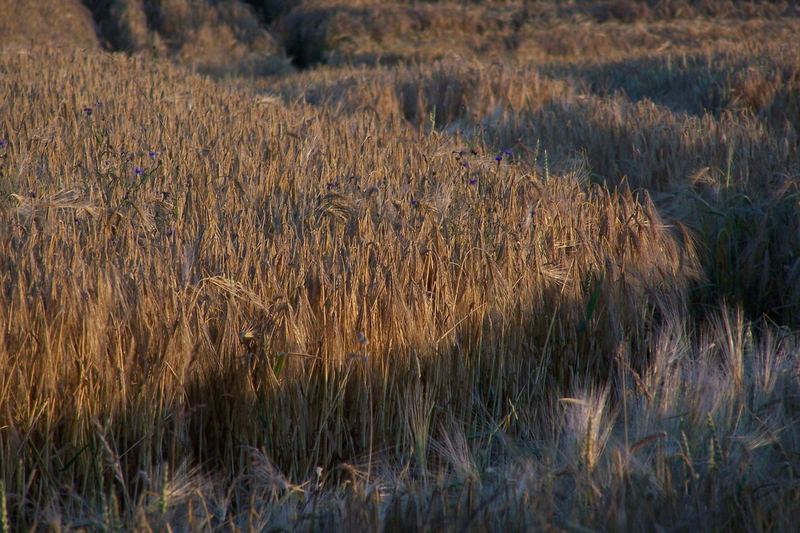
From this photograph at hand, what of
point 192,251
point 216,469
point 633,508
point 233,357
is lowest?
point 216,469

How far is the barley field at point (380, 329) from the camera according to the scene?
6.79 feet

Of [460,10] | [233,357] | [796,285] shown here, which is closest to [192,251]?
[233,357]

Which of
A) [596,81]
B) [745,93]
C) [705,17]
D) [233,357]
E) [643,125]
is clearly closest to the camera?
→ [233,357]

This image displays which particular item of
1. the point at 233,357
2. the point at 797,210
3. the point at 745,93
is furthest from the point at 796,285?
the point at 745,93

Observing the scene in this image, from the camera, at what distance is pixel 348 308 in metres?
2.59

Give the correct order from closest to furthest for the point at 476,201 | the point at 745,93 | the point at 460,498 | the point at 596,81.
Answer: the point at 460,498
the point at 476,201
the point at 745,93
the point at 596,81

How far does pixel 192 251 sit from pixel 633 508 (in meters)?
1.55

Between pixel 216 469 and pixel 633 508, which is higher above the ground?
pixel 633 508

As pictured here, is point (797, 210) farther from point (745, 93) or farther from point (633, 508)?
point (745, 93)

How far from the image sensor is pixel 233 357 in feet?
8.07

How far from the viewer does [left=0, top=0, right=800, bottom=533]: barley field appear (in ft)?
6.79

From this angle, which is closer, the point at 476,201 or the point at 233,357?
the point at 233,357

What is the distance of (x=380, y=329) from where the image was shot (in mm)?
2682

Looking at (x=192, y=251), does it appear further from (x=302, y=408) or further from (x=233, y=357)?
(x=302, y=408)
